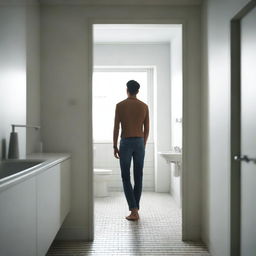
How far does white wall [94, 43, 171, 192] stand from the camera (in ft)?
18.9

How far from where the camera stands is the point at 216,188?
2.82 metres

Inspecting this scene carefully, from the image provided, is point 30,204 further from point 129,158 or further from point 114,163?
point 114,163

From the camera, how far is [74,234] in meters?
3.39

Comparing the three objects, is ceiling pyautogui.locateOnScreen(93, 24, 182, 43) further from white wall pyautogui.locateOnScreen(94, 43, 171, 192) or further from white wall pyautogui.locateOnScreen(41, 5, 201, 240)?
white wall pyautogui.locateOnScreen(41, 5, 201, 240)

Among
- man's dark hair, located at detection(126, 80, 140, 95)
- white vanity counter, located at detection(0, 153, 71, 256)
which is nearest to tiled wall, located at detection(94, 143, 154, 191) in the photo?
man's dark hair, located at detection(126, 80, 140, 95)

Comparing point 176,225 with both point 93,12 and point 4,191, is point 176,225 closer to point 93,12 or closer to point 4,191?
point 93,12

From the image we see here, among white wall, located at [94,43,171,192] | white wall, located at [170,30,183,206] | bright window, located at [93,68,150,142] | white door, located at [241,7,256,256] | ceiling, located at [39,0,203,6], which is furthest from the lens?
bright window, located at [93,68,150,142]

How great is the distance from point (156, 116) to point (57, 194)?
337 centimetres

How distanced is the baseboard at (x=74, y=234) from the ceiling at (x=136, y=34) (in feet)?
8.92

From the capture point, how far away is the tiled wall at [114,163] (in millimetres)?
5992

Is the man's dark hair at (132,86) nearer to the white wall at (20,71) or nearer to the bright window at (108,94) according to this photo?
the white wall at (20,71)

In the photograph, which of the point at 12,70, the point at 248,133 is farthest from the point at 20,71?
the point at 248,133

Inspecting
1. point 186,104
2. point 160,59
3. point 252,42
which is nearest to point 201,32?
point 186,104

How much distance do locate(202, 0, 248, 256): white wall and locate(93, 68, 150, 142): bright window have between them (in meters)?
2.89
